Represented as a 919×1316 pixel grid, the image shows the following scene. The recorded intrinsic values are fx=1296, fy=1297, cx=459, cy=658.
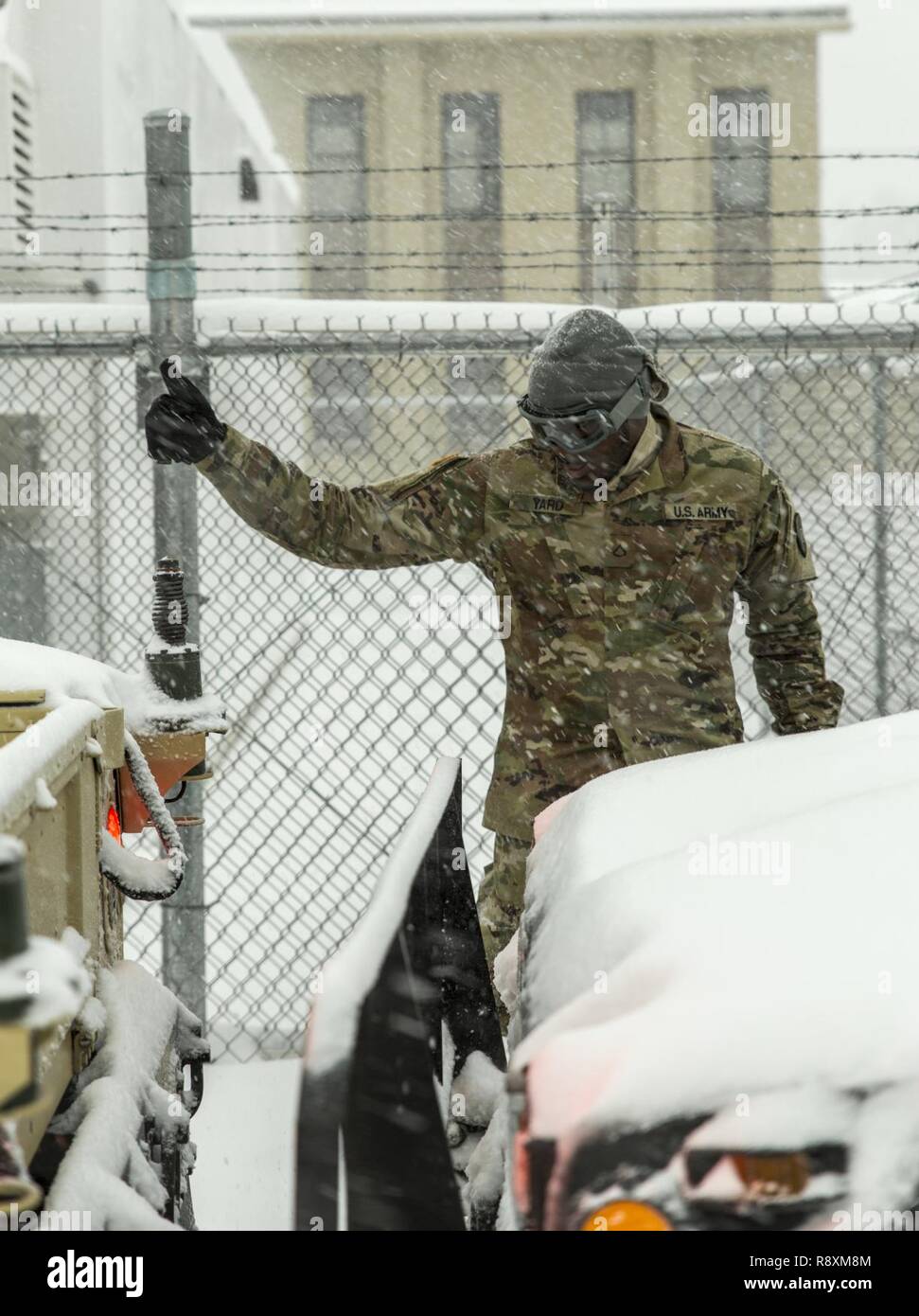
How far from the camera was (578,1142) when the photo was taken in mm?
1087

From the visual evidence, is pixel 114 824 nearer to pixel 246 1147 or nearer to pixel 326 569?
pixel 246 1147

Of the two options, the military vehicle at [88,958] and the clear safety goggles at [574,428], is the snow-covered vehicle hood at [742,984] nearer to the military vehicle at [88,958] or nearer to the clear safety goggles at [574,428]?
the military vehicle at [88,958]

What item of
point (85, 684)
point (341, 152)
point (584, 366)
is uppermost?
point (341, 152)

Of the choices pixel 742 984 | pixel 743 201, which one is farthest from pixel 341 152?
pixel 742 984

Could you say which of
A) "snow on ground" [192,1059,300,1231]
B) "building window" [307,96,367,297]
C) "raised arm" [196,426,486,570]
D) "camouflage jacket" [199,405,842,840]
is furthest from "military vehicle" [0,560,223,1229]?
"building window" [307,96,367,297]

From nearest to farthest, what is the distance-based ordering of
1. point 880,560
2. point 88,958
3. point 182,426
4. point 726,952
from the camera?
point 726,952 < point 88,958 < point 182,426 < point 880,560

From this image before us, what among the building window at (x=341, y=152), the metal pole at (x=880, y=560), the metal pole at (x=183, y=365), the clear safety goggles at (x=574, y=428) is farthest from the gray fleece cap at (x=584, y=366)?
the building window at (x=341, y=152)

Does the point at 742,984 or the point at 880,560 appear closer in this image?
the point at 742,984

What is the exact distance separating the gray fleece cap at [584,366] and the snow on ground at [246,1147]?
1755 millimetres

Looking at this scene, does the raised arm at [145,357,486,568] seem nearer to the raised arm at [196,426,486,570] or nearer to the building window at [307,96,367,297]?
the raised arm at [196,426,486,570]

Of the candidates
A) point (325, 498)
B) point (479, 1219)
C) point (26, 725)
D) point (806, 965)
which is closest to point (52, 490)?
point (325, 498)

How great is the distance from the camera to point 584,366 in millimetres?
2861

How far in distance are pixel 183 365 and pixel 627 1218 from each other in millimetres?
3069
